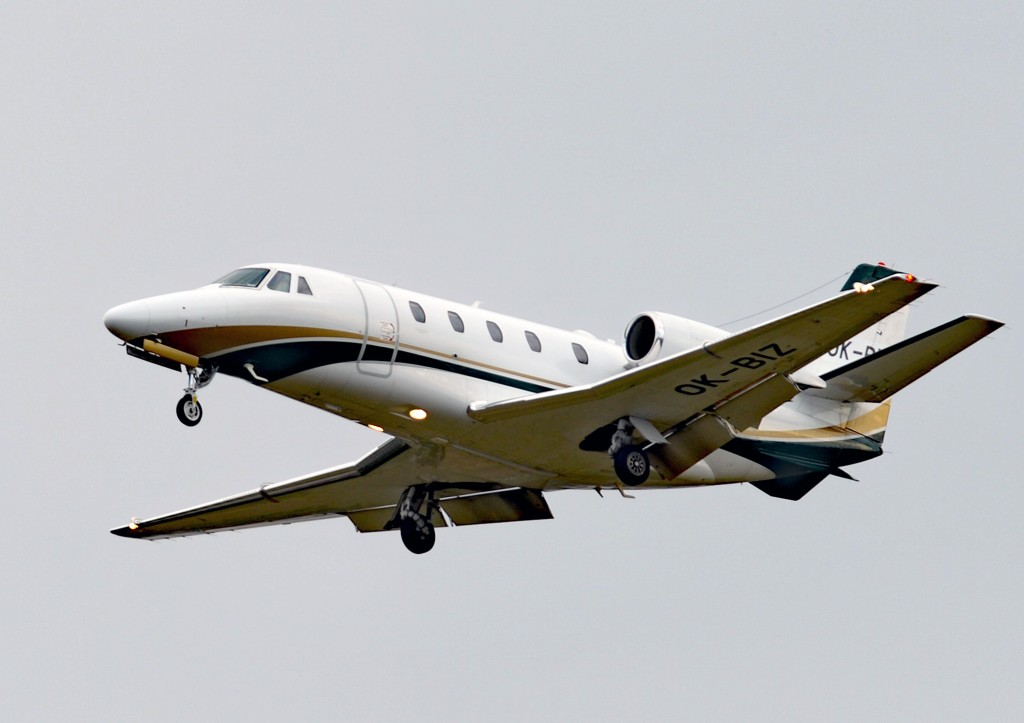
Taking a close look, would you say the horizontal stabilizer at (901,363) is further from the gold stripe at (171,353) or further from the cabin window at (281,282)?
the gold stripe at (171,353)

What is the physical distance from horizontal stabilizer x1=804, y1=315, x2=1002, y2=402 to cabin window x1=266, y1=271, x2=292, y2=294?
359 inches

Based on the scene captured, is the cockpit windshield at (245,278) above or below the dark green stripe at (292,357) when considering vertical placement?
above

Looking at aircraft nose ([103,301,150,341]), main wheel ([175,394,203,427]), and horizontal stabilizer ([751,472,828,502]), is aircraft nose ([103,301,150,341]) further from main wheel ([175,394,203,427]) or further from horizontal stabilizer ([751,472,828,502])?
horizontal stabilizer ([751,472,828,502])

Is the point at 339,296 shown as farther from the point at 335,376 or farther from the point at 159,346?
the point at 159,346

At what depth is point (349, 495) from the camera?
2970 centimetres

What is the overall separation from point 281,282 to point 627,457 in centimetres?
563

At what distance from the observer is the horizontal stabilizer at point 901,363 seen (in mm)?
24969

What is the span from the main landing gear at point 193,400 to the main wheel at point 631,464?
6011 millimetres

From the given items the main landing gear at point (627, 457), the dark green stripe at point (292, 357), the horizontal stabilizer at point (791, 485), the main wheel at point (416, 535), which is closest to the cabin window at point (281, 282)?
the dark green stripe at point (292, 357)

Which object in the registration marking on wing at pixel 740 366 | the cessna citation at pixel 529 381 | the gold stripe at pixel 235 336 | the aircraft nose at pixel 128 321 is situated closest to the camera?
the aircraft nose at pixel 128 321

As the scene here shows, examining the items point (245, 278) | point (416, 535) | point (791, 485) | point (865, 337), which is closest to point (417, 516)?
point (416, 535)

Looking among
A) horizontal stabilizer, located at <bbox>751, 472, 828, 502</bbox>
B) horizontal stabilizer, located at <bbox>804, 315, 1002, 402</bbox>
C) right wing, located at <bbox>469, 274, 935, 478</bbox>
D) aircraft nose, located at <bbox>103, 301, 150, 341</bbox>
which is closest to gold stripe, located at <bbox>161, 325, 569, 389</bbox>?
aircraft nose, located at <bbox>103, 301, 150, 341</bbox>

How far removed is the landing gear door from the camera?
24828 mm

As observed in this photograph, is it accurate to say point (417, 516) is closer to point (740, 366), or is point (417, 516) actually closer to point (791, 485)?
point (791, 485)
